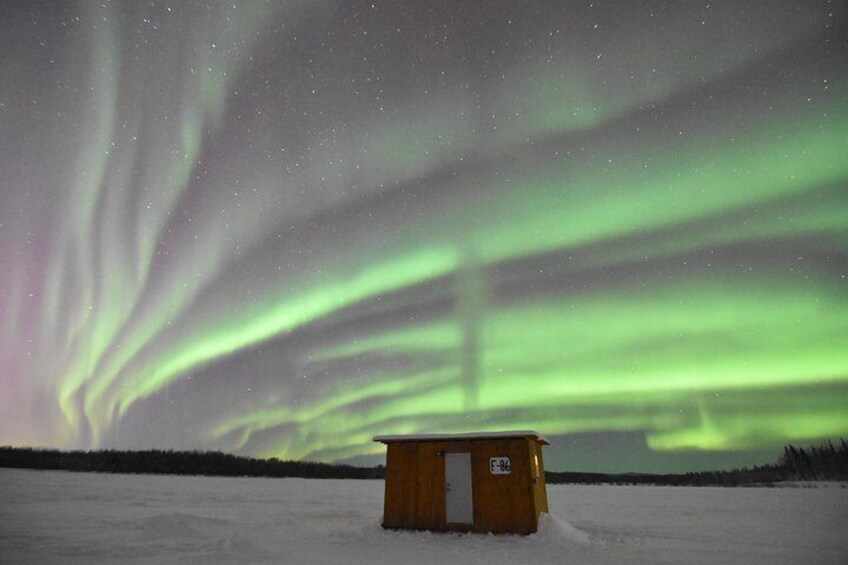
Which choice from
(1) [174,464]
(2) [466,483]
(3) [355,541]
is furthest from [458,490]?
(1) [174,464]

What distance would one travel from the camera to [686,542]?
560 inches

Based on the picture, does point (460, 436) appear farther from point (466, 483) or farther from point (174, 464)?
point (174, 464)

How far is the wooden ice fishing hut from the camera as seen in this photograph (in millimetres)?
14547

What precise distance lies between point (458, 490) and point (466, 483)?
0.32m

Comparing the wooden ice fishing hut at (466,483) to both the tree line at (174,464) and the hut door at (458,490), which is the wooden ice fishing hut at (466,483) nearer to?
the hut door at (458,490)

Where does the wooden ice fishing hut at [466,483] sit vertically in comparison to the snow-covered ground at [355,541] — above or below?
above

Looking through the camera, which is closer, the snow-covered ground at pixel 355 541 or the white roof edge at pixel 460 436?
the snow-covered ground at pixel 355 541

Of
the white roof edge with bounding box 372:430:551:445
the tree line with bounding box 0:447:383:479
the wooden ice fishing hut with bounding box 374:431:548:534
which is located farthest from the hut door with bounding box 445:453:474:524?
the tree line with bounding box 0:447:383:479

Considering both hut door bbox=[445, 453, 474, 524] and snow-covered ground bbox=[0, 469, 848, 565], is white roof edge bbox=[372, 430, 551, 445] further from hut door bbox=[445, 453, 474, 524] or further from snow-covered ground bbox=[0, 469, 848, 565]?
snow-covered ground bbox=[0, 469, 848, 565]

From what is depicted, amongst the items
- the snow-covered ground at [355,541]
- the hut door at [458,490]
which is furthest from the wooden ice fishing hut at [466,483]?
the snow-covered ground at [355,541]

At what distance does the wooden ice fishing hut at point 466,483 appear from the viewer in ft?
47.7

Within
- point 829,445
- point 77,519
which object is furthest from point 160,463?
point 829,445

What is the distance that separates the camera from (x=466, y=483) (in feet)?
49.8

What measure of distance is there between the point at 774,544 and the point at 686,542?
2287mm
